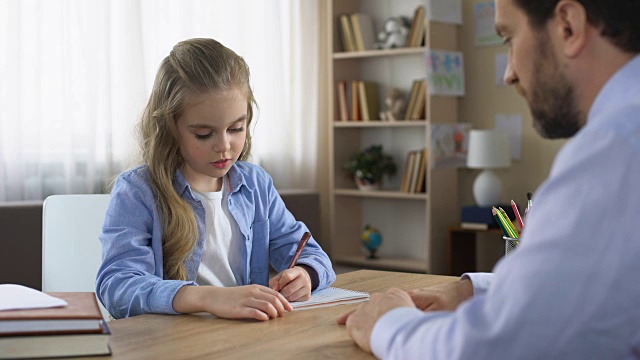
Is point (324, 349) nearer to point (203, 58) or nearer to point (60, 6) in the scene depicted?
point (203, 58)

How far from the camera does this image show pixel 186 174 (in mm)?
1866

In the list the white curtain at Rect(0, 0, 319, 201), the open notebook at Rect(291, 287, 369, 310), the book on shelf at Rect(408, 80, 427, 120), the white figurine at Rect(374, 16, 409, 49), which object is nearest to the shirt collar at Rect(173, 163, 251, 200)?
the open notebook at Rect(291, 287, 369, 310)

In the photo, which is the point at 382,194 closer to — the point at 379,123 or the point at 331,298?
the point at 379,123

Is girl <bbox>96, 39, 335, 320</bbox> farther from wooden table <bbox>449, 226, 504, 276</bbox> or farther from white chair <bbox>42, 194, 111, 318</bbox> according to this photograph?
wooden table <bbox>449, 226, 504, 276</bbox>

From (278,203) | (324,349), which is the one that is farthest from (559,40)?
(278,203)

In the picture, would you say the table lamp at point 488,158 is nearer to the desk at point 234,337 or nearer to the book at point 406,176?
the book at point 406,176

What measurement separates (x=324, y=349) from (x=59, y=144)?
3155 mm

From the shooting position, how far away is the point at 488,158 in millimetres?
4668

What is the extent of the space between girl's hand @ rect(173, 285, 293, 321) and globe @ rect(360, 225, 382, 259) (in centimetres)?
385

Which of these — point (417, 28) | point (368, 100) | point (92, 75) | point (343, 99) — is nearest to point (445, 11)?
point (417, 28)

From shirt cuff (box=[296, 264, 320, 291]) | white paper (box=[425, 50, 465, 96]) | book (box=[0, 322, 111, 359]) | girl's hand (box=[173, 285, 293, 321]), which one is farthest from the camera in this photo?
white paper (box=[425, 50, 465, 96])

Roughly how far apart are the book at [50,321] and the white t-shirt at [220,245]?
0.69m

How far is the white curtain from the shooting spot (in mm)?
3848

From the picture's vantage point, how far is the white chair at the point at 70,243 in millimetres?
1924
